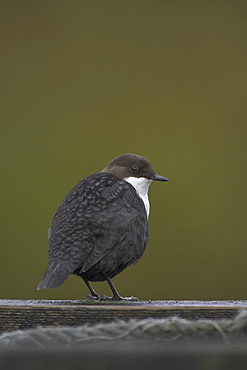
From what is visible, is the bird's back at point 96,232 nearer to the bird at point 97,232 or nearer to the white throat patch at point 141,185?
the bird at point 97,232

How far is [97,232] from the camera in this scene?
3113mm

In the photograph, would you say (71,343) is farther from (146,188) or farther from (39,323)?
(146,188)

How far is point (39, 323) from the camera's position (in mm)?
2016

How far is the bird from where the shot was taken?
10.1 ft

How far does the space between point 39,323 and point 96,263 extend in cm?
115

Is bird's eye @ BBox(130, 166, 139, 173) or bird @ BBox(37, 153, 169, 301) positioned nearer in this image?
bird @ BBox(37, 153, 169, 301)

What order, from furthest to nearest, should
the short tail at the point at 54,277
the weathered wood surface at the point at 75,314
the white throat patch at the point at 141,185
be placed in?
the white throat patch at the point at 141,185
the short tail at the point at 54,277
the weathered wood surface at the point at 75,314

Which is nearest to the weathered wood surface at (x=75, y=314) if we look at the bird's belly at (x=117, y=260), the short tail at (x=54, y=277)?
the short tail at (x=54, y=277)

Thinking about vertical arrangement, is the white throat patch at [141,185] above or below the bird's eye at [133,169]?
below

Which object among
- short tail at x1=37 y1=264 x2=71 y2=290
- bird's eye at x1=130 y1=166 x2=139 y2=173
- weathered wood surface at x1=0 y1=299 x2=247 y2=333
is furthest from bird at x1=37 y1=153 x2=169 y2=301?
weathered wood surface at x1=0 y1=299 x2=247 y2=333

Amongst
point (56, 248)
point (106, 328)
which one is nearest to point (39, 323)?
point (106, 328)

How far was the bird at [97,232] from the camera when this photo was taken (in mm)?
3078

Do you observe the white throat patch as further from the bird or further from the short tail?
the short tail

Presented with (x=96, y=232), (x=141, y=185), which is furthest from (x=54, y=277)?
(x=141, y=185)
